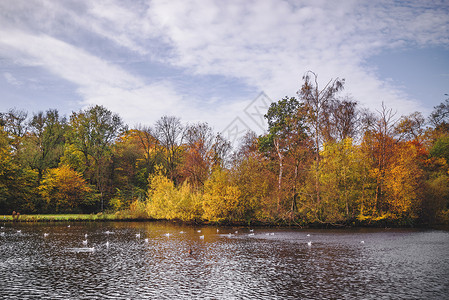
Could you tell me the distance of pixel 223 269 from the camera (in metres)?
17.8

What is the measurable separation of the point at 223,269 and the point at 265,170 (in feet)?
95.9

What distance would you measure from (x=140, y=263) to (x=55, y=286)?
559 cm

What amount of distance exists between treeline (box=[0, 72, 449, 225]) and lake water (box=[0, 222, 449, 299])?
1457 cm

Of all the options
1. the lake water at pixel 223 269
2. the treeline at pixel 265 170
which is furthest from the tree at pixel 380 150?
the lake water at pixel 223 269

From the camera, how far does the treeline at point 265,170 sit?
42312 millimetres

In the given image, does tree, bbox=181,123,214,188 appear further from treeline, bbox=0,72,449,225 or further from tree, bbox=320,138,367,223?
tree, bbox=320,138,367,223

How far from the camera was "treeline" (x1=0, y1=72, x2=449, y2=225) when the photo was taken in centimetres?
4231

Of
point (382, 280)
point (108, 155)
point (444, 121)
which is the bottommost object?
point (382, 280)

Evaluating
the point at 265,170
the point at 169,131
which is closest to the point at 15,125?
the point at 169,131

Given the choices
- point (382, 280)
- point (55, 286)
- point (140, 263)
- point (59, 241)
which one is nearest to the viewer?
point (55, 286)

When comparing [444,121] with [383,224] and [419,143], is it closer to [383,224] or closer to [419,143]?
[419,143]

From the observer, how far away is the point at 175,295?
1308 cm

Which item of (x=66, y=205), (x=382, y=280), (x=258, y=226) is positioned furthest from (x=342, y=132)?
(x=66, y=205)

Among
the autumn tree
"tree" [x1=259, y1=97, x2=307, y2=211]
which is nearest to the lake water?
"tree" [x1=259, y1=97, x2=307, y2=211]
